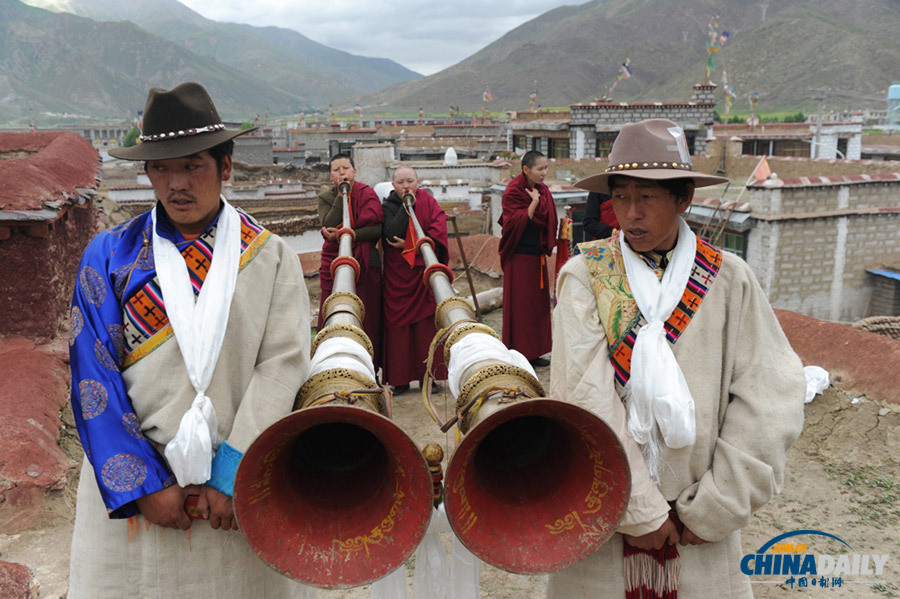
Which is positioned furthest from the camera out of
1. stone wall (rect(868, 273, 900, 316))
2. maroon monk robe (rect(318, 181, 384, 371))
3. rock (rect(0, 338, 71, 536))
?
stone wall (rect(868, 273, 900, 316))

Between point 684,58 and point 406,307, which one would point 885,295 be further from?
point 684,58

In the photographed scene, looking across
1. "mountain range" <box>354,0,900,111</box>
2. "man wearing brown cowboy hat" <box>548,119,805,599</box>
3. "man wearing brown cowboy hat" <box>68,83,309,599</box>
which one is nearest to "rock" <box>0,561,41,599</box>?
"man wearing brown cowboy hat" <box>68,83,309,599</box>

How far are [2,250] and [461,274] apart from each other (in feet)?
24.4

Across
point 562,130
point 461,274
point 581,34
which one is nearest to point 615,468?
point 461,274

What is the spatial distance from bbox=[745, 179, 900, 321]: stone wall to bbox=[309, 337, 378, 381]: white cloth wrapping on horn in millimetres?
10719

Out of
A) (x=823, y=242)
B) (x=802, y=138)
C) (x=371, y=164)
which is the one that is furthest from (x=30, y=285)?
(x=802, y=138)

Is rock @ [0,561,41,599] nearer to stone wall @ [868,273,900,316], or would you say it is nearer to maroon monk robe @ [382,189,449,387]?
maroon monk robe @ [382,189,449,387]

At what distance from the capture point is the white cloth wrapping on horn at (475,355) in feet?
7.39

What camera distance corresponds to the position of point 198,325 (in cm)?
207

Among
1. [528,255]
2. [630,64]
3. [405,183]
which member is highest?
[630,64]

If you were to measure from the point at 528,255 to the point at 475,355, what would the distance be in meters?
4.85

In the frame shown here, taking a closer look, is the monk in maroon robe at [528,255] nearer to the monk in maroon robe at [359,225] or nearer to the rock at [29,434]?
the monk in maroon robe at [359,225]

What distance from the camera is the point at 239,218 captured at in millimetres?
2328

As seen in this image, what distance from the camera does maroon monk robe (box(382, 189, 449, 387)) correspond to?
6219 mm
